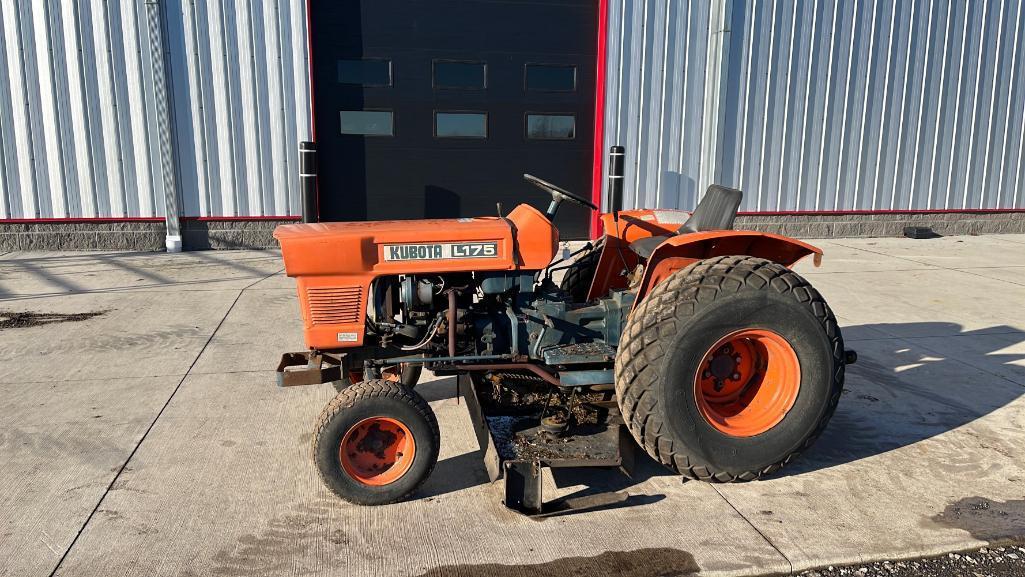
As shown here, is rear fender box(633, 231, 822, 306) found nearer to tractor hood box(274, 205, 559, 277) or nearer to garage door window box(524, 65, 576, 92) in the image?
tractor hood box(274, 205, 559, 277)

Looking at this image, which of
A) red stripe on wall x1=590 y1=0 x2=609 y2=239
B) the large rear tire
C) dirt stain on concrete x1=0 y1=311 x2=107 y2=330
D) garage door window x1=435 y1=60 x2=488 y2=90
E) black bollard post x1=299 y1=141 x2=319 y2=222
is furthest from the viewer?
red stripe on wall x1=590 y1=0 x2=609 y2=239

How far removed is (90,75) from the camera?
8.77m


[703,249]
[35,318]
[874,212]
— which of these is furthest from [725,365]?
[874,212]

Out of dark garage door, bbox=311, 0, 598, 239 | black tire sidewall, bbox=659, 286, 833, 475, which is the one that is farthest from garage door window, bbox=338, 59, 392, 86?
black tire sidewall, bbox=659, 286, 833, 475

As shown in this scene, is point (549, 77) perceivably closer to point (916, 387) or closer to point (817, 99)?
point (817, 99)

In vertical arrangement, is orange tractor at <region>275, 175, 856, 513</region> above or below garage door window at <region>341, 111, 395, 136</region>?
below

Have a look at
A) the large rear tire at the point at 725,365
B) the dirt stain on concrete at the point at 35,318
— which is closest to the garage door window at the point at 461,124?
the dirt stain on concrete at the point at 35,318

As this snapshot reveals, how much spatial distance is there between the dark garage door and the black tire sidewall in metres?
6.84

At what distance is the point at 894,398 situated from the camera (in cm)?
458

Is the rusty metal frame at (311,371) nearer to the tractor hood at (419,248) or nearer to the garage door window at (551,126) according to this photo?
the tractor hood at (419,248)

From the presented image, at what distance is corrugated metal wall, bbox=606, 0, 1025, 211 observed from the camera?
9.95 metres

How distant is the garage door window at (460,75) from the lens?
9.51 metres

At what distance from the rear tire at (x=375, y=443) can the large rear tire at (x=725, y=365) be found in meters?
0.89

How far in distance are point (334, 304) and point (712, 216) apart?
2.12m
